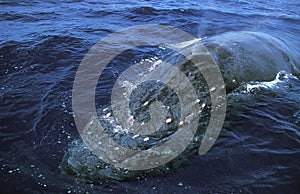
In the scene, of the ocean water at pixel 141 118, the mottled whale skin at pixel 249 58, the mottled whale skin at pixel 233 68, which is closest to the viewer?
the ocean water at pixel 141 118

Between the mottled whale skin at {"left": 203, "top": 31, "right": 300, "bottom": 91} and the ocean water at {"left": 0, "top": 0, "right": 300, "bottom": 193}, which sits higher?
the mottled whale skin at {"left": 203, "top": 31, "right": 300, "bottom": 91}

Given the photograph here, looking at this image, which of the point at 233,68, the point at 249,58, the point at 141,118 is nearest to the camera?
the point at 141,118

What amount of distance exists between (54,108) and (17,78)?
4.38ft

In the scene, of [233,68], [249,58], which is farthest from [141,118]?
[249,58]

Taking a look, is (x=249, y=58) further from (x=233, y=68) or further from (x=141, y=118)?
(x=141, y=118)

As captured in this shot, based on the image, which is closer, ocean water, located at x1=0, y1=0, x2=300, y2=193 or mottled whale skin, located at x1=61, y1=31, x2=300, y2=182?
ocean water, located at x1=0, y1=0, x2=300, y2=193

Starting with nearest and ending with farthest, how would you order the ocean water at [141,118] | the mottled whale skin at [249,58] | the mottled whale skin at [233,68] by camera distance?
the ocean water at [141,118], the mottled whale skin at [233,68], the mottled whale skin at [249,58]

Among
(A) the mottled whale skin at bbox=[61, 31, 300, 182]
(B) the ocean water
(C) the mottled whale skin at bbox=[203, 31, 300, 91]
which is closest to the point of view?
(B) the ocean water

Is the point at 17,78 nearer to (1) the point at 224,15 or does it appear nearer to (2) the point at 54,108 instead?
(2) the point at 54,108

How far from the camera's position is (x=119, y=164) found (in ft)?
11.6

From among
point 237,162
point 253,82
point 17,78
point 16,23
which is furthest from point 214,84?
point 16,23

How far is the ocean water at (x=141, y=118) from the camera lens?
3.34 m

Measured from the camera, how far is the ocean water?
3340 mm

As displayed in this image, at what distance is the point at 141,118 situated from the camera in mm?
3953
